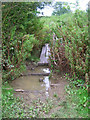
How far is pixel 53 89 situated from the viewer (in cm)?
383

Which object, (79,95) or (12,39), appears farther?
(12,39)

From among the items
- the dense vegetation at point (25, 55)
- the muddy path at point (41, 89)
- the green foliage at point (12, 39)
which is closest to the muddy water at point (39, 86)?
the muddy path at point (41, 89)

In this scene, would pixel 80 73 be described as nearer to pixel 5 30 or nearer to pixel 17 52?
pixel 17 52

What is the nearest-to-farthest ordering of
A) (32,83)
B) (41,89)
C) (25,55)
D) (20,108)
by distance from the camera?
(20,108) < (41,89) < (32,83) < (25,55)

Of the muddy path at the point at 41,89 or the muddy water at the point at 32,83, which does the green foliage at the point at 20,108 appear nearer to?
the muddy path at the point at 41,89

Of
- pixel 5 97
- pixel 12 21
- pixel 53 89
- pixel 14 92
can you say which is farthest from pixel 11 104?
pixel 12 21

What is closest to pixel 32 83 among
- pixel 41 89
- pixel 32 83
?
pixel 32 83

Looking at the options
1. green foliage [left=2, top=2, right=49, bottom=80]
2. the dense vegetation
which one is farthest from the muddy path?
green foliage [left=2, top=2, right=49, bottom=80]

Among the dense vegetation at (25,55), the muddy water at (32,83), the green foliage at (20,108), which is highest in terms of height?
the dense vegetation at (25,55)

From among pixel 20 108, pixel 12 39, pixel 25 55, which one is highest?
pixel 12 39

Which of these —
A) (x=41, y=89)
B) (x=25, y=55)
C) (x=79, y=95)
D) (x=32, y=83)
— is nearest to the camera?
(x=79, y=95)

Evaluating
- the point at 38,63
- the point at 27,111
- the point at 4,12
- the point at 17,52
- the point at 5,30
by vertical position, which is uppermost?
the point at 4,12

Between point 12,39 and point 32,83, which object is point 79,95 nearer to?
point 32,83

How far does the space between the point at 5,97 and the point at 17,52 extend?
1494 millimetres
